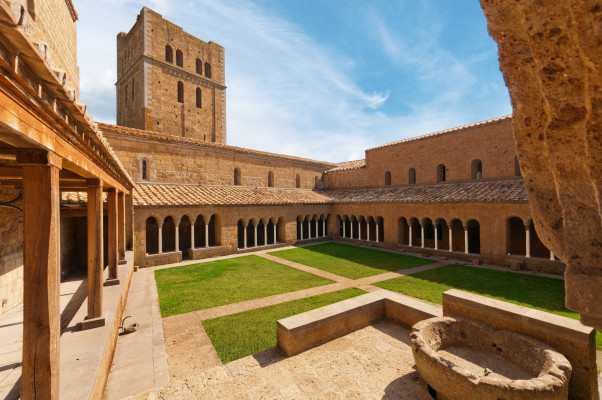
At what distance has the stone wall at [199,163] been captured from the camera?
15234 mm

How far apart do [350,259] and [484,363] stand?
9.73m

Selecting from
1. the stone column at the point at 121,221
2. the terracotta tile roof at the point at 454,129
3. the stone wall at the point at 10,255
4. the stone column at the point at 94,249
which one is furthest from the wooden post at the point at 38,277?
the terracotta tile roof at the point at 454,129

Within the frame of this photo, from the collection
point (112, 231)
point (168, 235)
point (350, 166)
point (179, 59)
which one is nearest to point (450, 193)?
point (350, 166)

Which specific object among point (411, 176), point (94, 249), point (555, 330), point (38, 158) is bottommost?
point (555, 330)

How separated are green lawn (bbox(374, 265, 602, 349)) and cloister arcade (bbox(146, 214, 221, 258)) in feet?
32.8

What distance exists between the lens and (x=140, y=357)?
5.39 metres

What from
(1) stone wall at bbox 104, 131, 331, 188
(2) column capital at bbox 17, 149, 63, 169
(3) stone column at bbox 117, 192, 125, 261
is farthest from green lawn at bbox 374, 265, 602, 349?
(1) stone wall at bbox 104, 131, 331, 188

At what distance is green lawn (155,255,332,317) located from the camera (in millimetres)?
8398

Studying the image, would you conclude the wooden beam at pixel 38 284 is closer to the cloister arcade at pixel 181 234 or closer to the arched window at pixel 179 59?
the cloister arcade at pixel 181 234

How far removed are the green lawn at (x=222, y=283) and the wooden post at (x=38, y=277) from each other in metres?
4.79

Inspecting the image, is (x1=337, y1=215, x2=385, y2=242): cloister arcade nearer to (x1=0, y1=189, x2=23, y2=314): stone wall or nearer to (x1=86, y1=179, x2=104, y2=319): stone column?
(x1=86, y1=179, x2=104, y2=319): stone column

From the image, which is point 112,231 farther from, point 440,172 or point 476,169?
point 476,169

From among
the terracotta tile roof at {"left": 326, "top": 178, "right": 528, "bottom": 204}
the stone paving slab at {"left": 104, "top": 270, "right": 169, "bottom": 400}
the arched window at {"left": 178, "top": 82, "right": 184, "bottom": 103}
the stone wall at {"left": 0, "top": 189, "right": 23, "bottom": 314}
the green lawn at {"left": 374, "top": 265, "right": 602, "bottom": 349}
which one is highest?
the arched window at {"left": 178, "top": 82, "right": 184, "bottom": 103}

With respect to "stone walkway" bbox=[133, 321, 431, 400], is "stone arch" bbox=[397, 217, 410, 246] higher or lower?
higher
